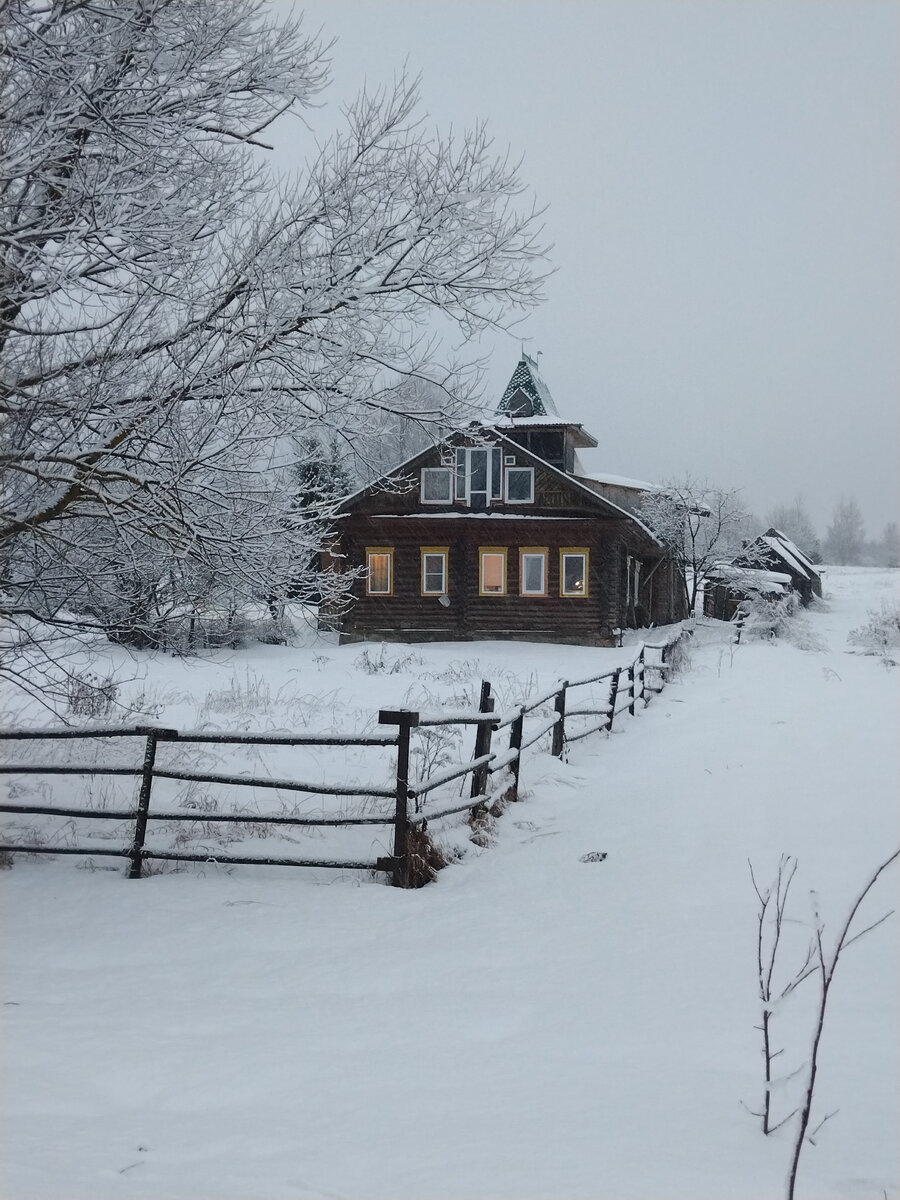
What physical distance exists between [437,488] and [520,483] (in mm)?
2783

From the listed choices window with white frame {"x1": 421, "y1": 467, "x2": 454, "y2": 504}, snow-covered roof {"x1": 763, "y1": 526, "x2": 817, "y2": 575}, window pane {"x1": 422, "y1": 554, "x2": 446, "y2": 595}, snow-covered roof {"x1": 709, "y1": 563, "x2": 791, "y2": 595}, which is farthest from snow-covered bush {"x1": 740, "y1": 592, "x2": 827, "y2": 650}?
snow-covered roof {"x1": 763, "y1": 526, "x2": 817, "y2": 575}

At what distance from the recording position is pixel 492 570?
30859 mm

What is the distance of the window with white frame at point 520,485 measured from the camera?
30.0 m

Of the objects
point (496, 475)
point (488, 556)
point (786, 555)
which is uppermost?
point (496, 475)

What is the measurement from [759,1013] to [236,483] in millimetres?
4872

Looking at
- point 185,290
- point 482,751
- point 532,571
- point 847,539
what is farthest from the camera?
point 847,539

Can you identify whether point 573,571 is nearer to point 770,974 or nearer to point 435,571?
point 435,571

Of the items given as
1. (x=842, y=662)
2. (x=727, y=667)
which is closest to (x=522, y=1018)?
(x=727, y=667)

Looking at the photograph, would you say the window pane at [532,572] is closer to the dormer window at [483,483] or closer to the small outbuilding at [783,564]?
the dormer window at [483,483]

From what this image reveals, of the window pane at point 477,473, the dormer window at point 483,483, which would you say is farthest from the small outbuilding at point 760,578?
the window pane at point 477,473

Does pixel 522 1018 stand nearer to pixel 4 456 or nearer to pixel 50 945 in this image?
pixel 50 945

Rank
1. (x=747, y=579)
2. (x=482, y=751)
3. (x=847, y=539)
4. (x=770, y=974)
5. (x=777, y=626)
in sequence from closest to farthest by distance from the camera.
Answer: (x=770, y=974) < (x=482, y=751) < (x=777, y=626) < (x=747, y=579) < (x=847, y=539)

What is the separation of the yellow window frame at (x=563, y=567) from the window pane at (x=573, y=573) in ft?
0.15

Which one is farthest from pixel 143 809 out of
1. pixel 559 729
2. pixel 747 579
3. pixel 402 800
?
pixel 747 579
